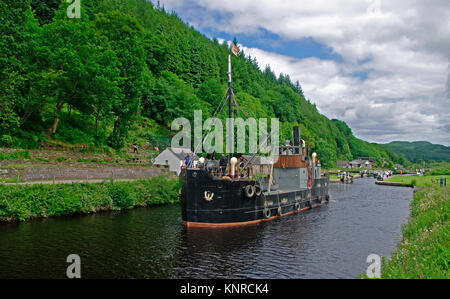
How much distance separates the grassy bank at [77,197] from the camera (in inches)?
968

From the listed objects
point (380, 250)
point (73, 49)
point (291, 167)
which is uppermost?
point (73, 49)

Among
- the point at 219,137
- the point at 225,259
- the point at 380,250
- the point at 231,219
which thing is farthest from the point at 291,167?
the point at 219,137

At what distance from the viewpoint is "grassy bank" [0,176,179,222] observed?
24.6 metres

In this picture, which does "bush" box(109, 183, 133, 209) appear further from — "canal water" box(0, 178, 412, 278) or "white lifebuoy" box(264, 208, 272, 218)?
"white lifebuoy" box(264, 208, 272, 218)

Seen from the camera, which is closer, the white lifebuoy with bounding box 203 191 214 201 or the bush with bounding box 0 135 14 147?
the white lifebuoy with bounding box 203 191 214 201

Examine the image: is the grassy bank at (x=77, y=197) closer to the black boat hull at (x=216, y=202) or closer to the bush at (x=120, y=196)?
the bush at (x=120, y=196)

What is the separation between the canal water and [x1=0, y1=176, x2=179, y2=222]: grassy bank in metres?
1.27

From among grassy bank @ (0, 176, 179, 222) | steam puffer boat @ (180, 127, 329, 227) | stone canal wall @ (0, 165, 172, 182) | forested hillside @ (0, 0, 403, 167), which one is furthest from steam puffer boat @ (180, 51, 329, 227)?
forested hillside @ (0, 0, 403, 167)

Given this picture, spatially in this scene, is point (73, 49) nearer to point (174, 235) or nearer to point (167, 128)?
point (174, 235)

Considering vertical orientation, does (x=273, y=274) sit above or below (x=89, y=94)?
below

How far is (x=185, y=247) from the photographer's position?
20062mm
